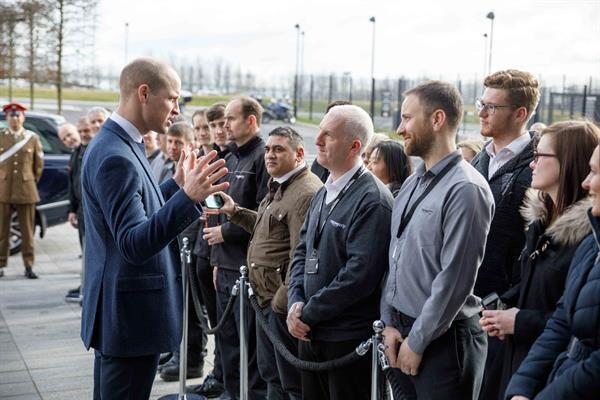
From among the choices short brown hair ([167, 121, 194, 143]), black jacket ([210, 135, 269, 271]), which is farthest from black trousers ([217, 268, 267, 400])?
short brown hair ([167, 121, 194, 143])

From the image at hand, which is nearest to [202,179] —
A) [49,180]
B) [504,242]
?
[504,242]

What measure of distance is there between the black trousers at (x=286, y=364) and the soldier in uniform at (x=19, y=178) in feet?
22.6

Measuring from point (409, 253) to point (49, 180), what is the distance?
32.2 feet

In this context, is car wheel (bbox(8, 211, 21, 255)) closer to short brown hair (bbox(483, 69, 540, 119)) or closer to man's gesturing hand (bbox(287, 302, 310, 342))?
man's gesturing hand (bbox(287, 302, 310, 342))

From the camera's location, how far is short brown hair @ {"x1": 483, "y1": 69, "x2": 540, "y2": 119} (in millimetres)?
4461

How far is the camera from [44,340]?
26.3 feet

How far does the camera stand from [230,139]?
21.5ft

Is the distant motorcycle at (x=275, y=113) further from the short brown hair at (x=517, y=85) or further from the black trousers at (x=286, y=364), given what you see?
the short brown hair at (x=517, y=85)

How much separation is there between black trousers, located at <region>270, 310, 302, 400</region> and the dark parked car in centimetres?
791

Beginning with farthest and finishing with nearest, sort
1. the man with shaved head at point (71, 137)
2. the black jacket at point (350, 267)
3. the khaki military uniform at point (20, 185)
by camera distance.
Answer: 1. the khaki military uniform at point (20, 185)
2. the man with shaved head at point (71, 137)
3. the black jacket at point (350, 267)

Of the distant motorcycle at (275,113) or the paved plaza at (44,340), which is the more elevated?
the distant motorcycle at (275,113)

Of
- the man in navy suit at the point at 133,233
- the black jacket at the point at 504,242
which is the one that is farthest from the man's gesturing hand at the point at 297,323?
the black jacket at the point at 504,242

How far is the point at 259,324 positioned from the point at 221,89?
317ft

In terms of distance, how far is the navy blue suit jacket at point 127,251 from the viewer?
3596 mm
